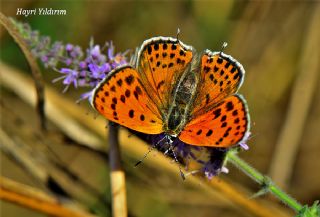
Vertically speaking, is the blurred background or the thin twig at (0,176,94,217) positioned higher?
the blurred background

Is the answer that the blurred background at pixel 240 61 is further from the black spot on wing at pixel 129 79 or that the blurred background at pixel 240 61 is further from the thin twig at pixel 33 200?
the black spot on wing at pixel 129 79

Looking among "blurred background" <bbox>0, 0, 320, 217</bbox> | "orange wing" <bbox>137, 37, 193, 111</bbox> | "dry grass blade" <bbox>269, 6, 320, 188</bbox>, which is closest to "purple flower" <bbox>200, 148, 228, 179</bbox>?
"orange wing" <bbox>137, 37, 193, 111</bbox>

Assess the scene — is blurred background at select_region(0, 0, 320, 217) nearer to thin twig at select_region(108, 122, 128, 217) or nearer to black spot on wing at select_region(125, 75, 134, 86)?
thin twig at select_region(108, 122, 128, 217)

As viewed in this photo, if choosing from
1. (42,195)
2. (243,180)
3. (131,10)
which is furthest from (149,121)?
(131,10)

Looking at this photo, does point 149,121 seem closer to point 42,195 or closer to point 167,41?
point 167,41

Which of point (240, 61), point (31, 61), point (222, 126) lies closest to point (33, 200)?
point (31, 61)

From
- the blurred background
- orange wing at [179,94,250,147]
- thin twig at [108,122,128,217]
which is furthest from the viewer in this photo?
the blurred background

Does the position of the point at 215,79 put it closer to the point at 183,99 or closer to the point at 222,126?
the point at 183,99
